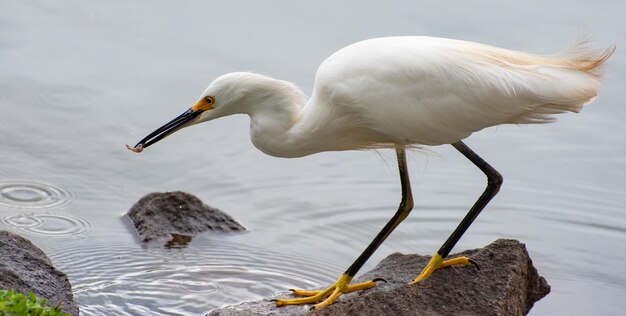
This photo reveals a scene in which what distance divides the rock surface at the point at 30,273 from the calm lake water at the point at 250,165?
74 centimetres

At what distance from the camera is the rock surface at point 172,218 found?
7.79 m

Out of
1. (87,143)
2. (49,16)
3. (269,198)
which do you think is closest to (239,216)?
(269,198)

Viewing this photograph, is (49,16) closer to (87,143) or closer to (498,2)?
(87,143)

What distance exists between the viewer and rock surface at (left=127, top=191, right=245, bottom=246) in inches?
307

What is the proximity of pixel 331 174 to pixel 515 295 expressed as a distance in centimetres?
332

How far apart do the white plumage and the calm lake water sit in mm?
966

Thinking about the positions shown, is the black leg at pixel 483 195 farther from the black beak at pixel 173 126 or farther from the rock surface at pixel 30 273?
the rock surface at pixel 30 273

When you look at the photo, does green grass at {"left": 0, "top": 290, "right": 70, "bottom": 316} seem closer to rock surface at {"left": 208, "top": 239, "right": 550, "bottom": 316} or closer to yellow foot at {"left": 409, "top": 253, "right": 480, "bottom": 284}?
rock surface at {"left": 208, "top": 239, "right": 550, "bottom": 316}

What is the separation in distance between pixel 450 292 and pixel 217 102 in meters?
1.65

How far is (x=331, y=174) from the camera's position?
9180 millimetres

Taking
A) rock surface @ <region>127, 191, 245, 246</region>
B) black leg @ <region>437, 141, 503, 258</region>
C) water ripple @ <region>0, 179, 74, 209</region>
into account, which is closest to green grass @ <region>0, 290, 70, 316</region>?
black leg @ <region>437, 141, 503, 258</region>

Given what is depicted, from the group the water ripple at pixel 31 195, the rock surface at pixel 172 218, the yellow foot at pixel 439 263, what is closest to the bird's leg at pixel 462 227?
the yellow foot at pixel 439 263

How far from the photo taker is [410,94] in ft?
19.4

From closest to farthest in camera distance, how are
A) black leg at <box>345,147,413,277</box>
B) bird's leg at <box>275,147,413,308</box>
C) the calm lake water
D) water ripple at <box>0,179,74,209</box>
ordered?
bird's leg at <box>275,147,413,308</box> < black leg at <box>345,147,413,277</box> < the calm lake water < water ripple at <box>0,179,74,209</box>
